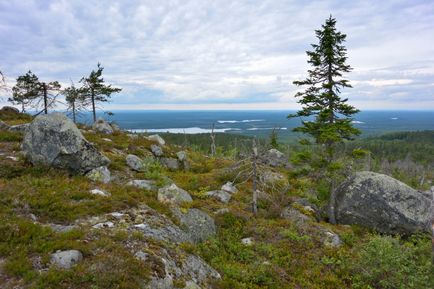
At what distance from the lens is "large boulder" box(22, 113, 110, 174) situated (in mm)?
14023

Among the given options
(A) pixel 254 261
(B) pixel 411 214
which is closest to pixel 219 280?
(A) pixel 254 261

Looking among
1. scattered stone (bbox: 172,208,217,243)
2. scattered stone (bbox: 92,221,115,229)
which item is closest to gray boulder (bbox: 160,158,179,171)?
scattered stone (bbox: 172,208,217,243)

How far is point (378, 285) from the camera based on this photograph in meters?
12.1

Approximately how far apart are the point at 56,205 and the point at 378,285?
1277 centimetres

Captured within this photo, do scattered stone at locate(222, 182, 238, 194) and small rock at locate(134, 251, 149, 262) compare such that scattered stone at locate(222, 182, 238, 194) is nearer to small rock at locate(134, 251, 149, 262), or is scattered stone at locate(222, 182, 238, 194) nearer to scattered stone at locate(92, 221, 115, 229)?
scattered stone at locate(92, 221, 115, 229)

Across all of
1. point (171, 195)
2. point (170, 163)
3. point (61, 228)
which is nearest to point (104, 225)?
point (61, 228)

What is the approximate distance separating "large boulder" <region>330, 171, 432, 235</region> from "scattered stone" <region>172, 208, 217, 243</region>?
29.2 ft

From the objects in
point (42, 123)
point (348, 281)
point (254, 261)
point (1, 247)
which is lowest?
point (348, 281)

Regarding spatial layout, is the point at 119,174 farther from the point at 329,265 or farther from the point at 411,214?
the point at 411,214

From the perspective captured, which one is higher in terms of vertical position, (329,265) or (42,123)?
(42,123)

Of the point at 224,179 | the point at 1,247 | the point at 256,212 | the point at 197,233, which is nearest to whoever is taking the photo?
the point at 1,247

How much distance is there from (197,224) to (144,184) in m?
3.93

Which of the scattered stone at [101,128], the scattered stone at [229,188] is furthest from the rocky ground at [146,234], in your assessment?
the scattered stone at [101,128]

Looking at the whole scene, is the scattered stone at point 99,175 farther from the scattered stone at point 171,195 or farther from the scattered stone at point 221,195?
the scattered stone at point 221,195
